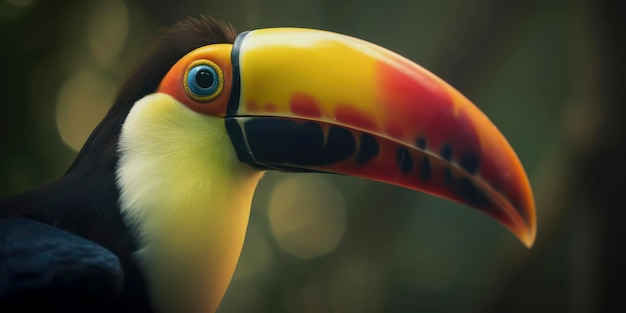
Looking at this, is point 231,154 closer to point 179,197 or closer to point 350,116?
point 179,197

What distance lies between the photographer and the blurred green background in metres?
→ 1.89

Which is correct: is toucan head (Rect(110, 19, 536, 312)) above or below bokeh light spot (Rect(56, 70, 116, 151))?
above

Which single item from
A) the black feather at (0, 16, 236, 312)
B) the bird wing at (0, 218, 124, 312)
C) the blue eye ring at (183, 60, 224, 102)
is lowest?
the bird wing at (0, 218, 124, 312)

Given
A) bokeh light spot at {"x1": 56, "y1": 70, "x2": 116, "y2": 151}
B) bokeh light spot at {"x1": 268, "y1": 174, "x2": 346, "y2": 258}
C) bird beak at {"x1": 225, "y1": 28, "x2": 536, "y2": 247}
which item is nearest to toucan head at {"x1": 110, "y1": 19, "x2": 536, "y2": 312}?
bird beak at {"x1": 225, "y1": 28, "x2": 536, "y2": 247}

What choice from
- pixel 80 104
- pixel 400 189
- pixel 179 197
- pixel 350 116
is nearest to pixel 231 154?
pixel 179 197

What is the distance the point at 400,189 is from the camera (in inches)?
86.7

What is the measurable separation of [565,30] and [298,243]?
1142mm

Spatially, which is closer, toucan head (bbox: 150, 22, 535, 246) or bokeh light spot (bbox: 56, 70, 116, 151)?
toucan head (bbox: 150, 22, 535, 246)

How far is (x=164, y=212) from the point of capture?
3.65 ft

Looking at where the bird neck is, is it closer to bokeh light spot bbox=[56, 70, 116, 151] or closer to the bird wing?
the bird wing

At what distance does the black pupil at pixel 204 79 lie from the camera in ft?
3.76

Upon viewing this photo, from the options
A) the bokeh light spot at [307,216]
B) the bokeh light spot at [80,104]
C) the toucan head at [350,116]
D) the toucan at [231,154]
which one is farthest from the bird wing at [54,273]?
the bokeh light spot at [307,216]

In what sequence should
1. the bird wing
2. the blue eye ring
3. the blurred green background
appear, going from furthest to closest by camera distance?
the blurred green background, the blue eye ring, the bird wing

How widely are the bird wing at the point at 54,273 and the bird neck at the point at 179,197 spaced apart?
81 mm
